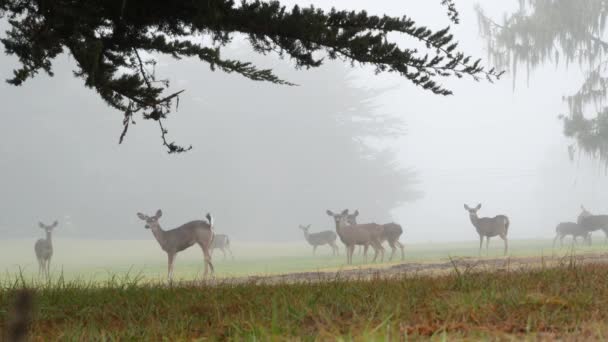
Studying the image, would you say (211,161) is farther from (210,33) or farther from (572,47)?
(210,33)

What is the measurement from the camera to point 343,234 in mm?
19469

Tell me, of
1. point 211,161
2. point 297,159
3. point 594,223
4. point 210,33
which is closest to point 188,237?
point 210,33

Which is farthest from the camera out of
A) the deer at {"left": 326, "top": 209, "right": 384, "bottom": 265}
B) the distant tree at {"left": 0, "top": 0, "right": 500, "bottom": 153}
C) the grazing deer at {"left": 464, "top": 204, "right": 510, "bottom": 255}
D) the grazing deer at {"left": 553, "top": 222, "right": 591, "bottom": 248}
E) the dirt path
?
the grazing deer at {"left": 553, "top": 222, "right": 591, "bottom": 248}

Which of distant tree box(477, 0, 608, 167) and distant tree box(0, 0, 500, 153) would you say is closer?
distant tree box(0, 0, 500, 153)

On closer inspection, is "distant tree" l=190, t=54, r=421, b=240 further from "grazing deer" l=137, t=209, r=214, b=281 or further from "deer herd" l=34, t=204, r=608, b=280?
"grazing deer" l=137, t=209, r=214, b=281

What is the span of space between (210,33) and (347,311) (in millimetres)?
3347

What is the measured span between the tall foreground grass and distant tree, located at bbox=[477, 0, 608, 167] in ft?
79.3

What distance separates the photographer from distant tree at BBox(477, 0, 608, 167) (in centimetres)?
2784

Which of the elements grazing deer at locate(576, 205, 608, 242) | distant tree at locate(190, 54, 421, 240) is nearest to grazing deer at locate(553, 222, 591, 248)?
grazing deer at locate(576, 205, 608, 242)

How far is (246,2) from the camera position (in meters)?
5.82

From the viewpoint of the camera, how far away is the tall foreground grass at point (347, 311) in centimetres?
335

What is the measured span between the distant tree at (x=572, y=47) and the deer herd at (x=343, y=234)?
3.82 metres

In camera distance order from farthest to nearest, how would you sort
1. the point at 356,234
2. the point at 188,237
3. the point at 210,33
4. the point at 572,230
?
the point at 572,230 < the point at 356,234 < the point at 188,237 < the point at 210,33

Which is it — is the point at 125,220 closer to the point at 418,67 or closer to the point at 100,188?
the point at 100,188
